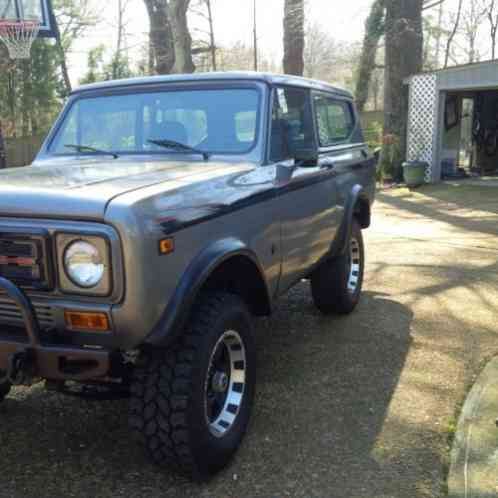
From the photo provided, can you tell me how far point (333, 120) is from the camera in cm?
505

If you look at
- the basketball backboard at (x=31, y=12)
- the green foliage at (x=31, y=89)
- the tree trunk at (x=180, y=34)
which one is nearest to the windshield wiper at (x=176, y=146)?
the basketball backboard at (x=31, y=12)

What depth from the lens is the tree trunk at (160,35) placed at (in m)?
20.5

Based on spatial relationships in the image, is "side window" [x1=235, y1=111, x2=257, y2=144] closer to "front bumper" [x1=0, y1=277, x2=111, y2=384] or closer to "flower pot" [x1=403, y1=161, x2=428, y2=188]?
"front bumper" [x1=0, y1=277, x2=111, y2=384]

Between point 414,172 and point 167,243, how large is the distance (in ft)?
44.3

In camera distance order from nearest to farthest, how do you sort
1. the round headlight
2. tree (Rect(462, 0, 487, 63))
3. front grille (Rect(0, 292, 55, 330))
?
the round headlight < front grille (Rect(0, 292, 55, 330)) < tree (Rect(462, 0, 487, 63))

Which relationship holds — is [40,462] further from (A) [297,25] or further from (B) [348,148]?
(A) [297,25]

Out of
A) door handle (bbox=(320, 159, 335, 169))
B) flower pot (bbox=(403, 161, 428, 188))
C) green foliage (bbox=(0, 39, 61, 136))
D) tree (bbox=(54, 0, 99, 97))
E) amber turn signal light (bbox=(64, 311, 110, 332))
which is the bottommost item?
flower pot (bbox=(403, 161, 428, 188))

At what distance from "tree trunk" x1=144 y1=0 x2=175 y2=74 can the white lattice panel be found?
8.94 metres

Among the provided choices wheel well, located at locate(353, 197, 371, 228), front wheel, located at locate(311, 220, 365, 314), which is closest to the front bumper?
front wheel, located at locate(311, 220, 365, 314)

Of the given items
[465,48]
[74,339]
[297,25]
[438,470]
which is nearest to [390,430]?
[438,470]

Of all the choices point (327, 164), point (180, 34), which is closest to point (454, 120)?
point (180, 34)

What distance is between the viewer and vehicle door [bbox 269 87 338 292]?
372cm

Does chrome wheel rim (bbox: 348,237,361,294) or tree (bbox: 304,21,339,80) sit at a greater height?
tree (bbox: 304,21,339,80)

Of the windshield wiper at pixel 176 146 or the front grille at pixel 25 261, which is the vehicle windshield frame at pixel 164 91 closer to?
the windshield wiper at pixel 176 146
